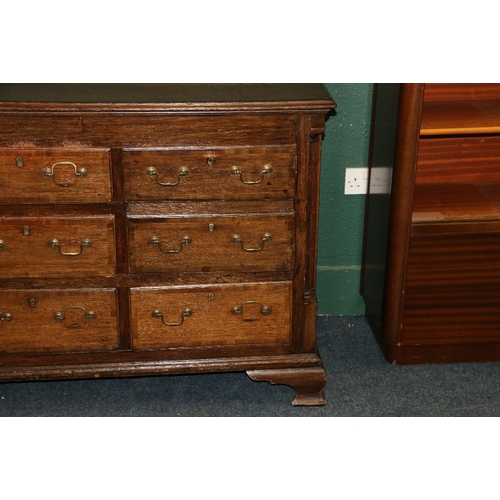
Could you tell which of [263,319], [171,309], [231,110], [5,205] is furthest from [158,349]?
[231,110]

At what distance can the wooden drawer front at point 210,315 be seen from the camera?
101 inches

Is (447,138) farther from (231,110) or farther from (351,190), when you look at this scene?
(231,110)

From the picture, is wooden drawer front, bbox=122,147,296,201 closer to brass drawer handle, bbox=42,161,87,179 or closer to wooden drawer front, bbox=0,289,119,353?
brass drawer handle, bbox=42,161,87,179

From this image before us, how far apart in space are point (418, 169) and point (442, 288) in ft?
1.45

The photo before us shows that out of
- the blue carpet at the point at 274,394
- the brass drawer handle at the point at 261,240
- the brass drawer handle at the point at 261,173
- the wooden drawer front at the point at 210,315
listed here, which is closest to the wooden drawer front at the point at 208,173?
the brass drawer handle at the point at 261,173

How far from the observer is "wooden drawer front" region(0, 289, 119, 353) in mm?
2529

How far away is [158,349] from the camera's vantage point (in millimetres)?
2639

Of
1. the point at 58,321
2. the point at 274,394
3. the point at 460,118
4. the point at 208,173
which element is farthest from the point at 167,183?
the point at 460,118

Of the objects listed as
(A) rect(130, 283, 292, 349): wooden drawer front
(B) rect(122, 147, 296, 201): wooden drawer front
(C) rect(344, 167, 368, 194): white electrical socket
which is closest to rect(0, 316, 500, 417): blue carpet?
(A) rect(130, 283, 292, 349): wooden drawer front

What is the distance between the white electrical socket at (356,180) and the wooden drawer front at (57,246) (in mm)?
1074

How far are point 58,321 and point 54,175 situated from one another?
50cm

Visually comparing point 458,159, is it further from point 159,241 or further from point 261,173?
point 159,241

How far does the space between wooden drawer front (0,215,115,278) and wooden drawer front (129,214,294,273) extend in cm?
9

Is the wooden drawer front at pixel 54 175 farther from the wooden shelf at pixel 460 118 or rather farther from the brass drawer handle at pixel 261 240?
the wooden shelf at pixel 460 118
